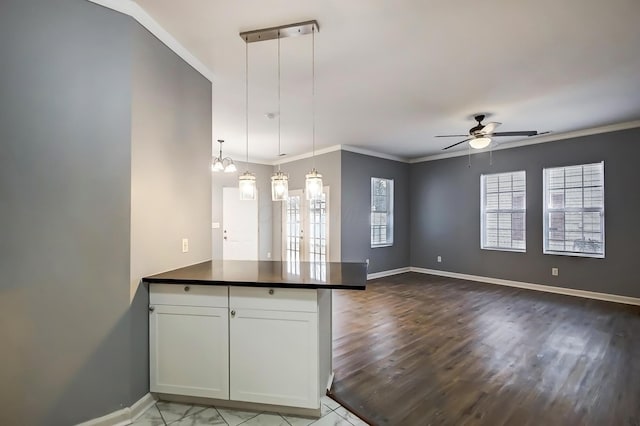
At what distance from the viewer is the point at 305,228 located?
670 centimetres

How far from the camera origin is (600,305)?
4.46 m

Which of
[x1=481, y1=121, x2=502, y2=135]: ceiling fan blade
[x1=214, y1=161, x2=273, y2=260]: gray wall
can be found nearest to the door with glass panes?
[x1=214, y1=161, x2=273, y2=260]: gray wall

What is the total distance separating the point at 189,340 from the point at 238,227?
501cm

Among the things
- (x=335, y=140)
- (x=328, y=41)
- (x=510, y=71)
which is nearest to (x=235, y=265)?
(x=328, y=41)

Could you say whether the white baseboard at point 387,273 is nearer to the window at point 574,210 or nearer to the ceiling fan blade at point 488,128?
the window at point 574,210

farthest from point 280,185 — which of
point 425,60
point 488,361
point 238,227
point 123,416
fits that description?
point 238,227

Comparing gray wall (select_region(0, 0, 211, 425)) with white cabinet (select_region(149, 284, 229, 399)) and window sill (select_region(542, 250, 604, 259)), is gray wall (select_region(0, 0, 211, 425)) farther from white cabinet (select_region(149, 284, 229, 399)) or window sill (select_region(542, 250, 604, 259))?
window sill (select_region(542, 250, 604, 259))

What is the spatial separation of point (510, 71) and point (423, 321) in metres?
2.95

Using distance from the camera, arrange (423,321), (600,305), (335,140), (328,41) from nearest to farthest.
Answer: (328,41)
(423,321)
(600,305)
(335,140)

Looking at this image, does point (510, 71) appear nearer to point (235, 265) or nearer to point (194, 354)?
point (235, 265)

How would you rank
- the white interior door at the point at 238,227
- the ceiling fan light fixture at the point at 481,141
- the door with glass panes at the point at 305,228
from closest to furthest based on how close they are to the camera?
1. the ceiling fan light fixture at the point at 481,141
2. the door with glass panes at the point at 305,228
3. the white interior door at the point at 238,227

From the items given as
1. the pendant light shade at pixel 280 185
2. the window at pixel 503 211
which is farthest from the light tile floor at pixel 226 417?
the window at pixel 503 211

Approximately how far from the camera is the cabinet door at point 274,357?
6.23 ft

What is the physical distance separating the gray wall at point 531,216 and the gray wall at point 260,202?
3.54 m
